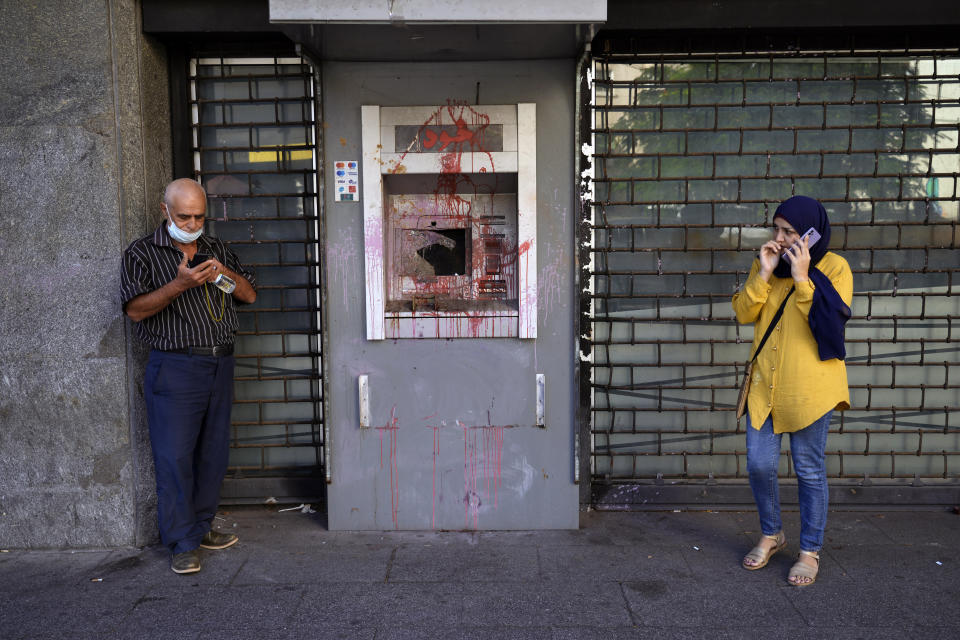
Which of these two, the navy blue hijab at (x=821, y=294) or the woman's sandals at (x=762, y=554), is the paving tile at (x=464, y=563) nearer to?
the woman's sandals at (x=762, y=554)

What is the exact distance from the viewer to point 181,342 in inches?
146

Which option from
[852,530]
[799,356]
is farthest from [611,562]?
[852,530]

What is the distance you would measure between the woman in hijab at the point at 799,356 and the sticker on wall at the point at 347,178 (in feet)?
6.94

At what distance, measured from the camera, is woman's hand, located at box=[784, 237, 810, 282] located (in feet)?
10.7

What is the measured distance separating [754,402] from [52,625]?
3410 mm

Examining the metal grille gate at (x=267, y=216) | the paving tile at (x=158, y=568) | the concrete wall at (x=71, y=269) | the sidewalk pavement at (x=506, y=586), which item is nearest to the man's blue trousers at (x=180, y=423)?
the paving tile at (x=158, y=568)

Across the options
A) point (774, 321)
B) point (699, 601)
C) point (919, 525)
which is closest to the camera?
point (699, 601)

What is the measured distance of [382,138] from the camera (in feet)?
13.1

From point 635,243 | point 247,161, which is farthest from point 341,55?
point 635,243

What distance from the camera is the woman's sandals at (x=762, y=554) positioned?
3688 mm

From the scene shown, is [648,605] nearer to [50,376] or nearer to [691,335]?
[691,335]

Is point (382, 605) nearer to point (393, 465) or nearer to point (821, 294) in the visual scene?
point (393, 465)

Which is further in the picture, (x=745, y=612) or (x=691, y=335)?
(x=691, y=335)

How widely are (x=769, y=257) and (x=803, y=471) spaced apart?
1052mm
